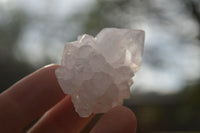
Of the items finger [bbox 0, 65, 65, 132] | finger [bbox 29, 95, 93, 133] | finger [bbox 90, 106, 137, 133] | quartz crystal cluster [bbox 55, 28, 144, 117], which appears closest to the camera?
finger [bbox 90, 106, 137, 133]

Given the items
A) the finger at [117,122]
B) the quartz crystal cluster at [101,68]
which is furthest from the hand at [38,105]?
the finger at [117,122]

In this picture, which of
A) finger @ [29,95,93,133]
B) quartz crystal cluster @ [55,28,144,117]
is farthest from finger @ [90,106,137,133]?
finger @ [29,95,93,133]

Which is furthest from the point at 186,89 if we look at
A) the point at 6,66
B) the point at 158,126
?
the point at 6,66

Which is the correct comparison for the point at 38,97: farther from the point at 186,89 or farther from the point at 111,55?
the point at 186,89

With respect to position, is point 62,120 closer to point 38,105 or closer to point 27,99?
point 38,105

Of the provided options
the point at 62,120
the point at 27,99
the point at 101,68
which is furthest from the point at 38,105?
the point at 101,68

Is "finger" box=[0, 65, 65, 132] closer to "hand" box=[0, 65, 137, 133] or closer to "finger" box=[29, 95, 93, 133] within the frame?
"hand" box=[0, 65, 137, 133]
